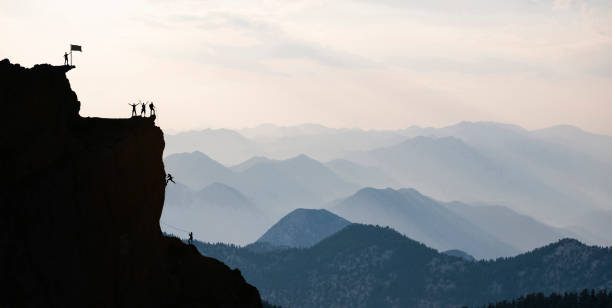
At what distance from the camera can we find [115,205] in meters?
73.6

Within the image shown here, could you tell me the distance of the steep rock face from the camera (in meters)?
70.1

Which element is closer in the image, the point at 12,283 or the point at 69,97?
the point at 12,283

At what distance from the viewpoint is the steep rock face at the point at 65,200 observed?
70062 mm

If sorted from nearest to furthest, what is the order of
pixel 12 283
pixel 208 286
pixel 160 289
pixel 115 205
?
pixel 12 283 → pixel 115 205 → pixel 160 289 → pixel 208 286

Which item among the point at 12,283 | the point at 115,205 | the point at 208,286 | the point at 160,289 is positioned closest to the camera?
the point at 12,283

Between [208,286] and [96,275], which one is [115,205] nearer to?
[96,275]

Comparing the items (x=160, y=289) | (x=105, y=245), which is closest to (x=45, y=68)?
(x=105, y=245)

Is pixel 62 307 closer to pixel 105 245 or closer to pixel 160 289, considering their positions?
pixel 105 245

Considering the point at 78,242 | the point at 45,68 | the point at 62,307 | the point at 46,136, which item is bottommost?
the point at 62,307

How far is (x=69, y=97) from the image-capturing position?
247ft

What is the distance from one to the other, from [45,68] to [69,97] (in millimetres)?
3345

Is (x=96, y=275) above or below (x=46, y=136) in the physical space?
below

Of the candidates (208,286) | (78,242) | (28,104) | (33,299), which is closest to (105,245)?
(78,242)

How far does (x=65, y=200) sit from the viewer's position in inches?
2817
